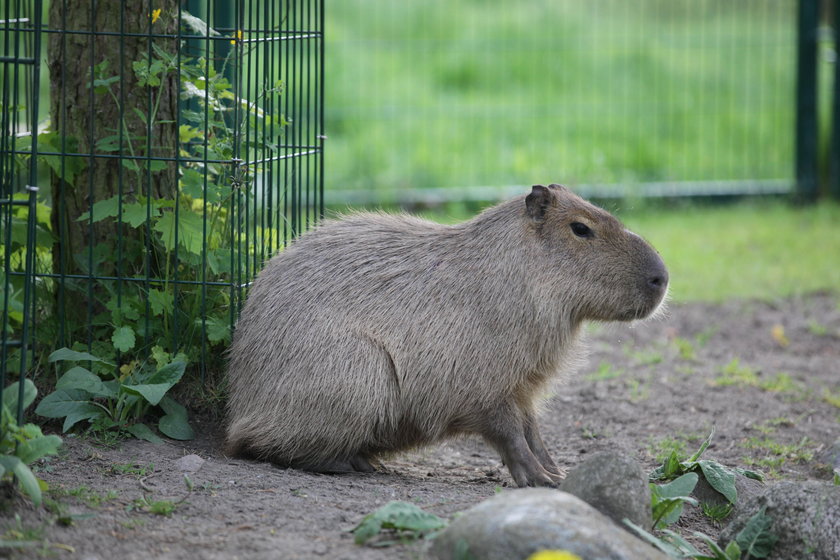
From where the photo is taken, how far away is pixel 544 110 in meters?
11.3

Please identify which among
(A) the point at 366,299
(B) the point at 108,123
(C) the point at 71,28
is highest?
(C) the point at 71,28

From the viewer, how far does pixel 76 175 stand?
5.00 metres

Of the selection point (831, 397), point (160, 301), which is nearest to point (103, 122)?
point (160, 301)

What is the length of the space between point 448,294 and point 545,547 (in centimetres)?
160

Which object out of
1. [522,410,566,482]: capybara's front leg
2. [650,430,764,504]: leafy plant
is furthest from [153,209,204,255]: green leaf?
[650,430,764,504]: leafy plant

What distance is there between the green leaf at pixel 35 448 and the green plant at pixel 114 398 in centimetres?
85

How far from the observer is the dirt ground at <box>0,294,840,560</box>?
3.53 meters

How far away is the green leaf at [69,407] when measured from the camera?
4523 millimetres

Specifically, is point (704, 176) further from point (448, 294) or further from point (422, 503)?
point (422, 503)

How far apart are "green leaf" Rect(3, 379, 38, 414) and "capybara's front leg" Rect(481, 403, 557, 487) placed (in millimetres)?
1755

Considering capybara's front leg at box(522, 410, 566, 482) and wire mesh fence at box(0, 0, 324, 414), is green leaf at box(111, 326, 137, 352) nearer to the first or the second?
wire mesh fence at box(0, 0, 324, 414)

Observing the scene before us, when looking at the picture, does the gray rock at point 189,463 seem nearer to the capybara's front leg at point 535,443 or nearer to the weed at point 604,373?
the capybara's front leg at point 535,443

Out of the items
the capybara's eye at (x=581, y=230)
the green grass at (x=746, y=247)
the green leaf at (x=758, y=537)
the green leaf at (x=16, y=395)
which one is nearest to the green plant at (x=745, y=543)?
the green leaf at (x=758, y=537)

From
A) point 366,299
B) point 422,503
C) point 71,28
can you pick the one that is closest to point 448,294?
point 366,299
